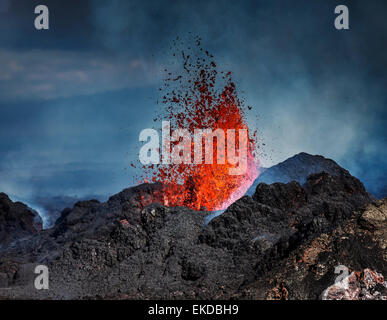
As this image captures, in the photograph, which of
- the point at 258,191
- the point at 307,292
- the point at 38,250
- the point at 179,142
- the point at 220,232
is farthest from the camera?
the point at 38,250

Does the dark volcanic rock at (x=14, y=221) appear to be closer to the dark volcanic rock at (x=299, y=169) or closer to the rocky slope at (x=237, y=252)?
the rocky slope at (x=237, y=252)

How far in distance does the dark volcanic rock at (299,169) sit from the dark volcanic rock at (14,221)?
586 inches

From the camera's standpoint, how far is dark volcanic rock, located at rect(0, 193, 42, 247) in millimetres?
24734

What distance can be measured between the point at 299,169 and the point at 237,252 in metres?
7.57

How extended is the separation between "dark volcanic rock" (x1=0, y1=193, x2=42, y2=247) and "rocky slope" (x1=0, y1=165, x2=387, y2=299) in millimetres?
7871

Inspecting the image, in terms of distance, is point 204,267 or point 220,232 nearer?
point 204,267

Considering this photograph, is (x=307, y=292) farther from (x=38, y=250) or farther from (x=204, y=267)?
(x=38, y=250)

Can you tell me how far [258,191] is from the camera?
1573 cm

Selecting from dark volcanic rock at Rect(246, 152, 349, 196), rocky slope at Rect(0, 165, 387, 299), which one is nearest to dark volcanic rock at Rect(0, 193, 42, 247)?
rocky slope at Rect(0, 165, 387, 299)

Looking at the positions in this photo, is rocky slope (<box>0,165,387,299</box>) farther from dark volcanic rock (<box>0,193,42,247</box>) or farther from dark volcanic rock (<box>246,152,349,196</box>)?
dark volcanic rock (<box>0,193,42,247</box>)

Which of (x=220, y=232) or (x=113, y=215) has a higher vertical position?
(x=113, y=215)
